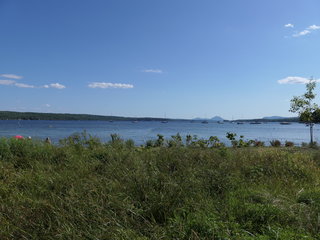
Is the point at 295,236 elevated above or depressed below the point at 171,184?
below

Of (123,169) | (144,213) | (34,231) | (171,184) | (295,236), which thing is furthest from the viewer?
(123,169)

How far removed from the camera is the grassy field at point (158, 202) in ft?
10.2

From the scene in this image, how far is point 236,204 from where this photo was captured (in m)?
3.82

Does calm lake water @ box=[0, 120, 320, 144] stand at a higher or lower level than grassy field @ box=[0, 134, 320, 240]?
lower

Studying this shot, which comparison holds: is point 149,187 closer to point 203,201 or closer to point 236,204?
point 203,201

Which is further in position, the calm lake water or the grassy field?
the calm lake water

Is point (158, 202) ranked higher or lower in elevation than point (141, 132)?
higher

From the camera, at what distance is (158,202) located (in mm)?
3824

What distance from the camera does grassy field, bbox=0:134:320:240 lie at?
3.09 meters

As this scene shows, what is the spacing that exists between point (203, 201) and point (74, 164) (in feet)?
11.9

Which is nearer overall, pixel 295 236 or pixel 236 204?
pixel 295 236

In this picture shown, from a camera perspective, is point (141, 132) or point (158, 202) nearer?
point (158, 202)

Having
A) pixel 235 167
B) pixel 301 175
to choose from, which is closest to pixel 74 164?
pixel 235 167

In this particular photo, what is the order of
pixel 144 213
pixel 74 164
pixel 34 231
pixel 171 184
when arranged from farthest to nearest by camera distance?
pixel 74 164, pixel 171 184, pixel 144 213, pixel 34 231
